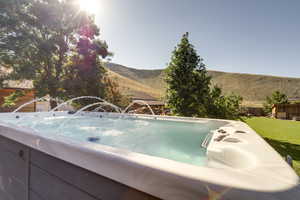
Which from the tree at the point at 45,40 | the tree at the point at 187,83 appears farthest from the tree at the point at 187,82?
the tree at the point at 45,40

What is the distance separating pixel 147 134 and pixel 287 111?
20.7m

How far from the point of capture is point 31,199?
43.6 inches

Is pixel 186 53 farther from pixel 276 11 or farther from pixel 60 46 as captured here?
pixel 60 46

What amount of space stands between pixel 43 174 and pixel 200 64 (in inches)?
196

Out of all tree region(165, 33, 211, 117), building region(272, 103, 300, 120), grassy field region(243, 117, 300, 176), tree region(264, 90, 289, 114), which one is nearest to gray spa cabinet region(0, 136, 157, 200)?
grassy field region(243, 117, 300, 176)

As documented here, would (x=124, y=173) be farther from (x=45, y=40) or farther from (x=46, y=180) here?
(x=45, y=40)

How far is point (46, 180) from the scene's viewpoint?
Answer: 986 mm

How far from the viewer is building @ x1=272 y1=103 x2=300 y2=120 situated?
1616 cm

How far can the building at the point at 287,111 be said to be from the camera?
53.0ft

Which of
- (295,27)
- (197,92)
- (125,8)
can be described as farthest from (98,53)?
(295,27)

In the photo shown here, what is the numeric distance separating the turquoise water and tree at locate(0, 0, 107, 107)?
12.8 feet

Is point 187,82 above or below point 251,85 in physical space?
below

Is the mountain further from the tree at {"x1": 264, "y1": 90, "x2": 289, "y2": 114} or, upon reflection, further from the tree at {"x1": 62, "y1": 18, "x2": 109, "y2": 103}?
the tree at {"x1": 62, "y1": 18, "x2": 109, "y2": 103}

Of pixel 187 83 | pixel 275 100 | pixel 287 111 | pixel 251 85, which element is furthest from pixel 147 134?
pixel 251 85
